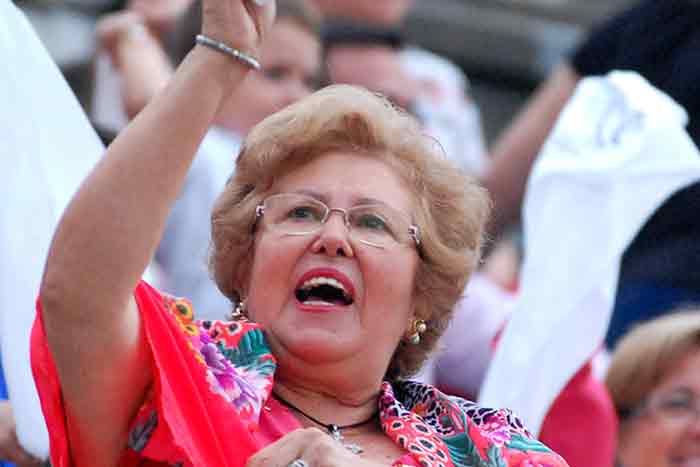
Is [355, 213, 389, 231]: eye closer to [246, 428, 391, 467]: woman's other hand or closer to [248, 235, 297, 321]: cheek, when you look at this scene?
[248, 235, 297, 321]: cheek

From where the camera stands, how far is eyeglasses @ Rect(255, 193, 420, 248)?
10.3ft

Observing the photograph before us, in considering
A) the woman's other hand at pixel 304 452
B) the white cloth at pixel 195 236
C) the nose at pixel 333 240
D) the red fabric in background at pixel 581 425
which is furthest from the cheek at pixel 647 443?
the woman's other hand at pixel 304 452

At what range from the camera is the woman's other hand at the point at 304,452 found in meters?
2.72

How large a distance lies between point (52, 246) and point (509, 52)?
23.8ft

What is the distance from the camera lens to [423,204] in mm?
3293

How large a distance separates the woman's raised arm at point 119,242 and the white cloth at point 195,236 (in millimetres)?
2000

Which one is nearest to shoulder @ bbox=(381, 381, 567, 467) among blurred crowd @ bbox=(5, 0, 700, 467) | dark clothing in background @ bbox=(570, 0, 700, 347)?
blurred crowd @ bbox=(5, 0, 700, 467)

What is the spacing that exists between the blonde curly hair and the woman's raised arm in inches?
18.3

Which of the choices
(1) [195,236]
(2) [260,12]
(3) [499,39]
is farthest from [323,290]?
(3) [499,39]

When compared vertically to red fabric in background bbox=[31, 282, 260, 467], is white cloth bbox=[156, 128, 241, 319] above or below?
below

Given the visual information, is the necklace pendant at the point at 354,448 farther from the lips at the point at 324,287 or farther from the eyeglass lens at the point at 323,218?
the eyeglass lens at the point at 323,218

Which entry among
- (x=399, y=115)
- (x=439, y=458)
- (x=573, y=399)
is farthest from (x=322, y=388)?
(x=573, y=399)

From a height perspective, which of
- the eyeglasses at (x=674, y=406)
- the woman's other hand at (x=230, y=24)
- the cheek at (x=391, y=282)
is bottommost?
the eyeglasses at (x=674, y=406)

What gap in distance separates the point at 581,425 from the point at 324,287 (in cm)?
135
